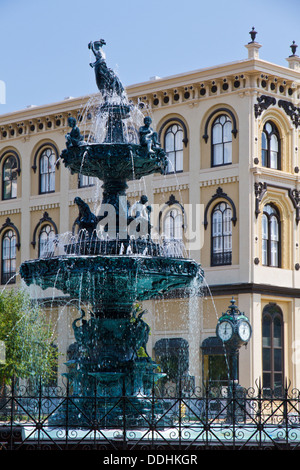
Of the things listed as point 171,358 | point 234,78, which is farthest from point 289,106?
point 171,358

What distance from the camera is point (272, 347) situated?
121 feet

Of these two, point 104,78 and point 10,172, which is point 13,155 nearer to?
point 10,172

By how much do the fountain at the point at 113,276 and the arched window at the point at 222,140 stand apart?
66.9ft

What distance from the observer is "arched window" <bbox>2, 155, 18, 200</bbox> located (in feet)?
148

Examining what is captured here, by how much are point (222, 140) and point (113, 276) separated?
22.6 meters

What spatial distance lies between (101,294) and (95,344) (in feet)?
3.14

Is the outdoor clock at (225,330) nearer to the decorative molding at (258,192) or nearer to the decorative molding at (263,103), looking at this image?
the decorative molding at (258,192)

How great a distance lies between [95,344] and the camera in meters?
16.9

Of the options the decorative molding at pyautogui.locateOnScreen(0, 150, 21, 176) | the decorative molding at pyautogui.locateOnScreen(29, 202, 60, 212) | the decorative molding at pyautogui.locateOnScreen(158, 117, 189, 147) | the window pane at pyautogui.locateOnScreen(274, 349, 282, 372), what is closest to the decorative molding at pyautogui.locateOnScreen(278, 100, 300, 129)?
the decorative molding at pyautogui.locateOnScreen(158, 117, 189, 147)

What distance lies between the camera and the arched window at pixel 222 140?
37.5m

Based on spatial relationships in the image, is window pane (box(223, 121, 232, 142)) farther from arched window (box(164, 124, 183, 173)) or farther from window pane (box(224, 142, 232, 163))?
arched window (box(164, 124, 183, 173))

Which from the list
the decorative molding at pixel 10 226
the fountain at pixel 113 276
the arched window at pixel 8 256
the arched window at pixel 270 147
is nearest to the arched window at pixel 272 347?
the arched window at pixel 270 147

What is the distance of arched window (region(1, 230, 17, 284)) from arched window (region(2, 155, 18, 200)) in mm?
1755
